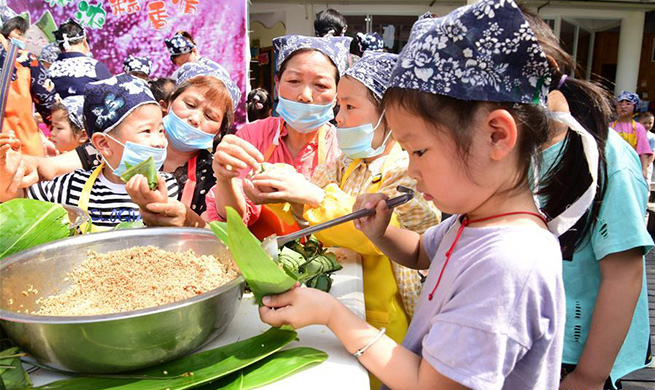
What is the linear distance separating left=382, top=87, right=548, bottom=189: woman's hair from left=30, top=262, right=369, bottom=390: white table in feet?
1.61

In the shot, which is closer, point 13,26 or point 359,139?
point 359,139

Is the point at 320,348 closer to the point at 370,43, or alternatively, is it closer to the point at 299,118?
the point at 299,118

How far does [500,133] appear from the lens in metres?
0.94

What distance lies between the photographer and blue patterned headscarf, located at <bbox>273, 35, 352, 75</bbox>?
223 cm

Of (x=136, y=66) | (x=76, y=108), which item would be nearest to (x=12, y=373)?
(x=76, y=108)

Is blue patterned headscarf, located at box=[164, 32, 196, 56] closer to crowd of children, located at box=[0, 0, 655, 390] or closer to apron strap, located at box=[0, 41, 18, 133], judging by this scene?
crowd of children, located at box=[0, 0, 655, 390]

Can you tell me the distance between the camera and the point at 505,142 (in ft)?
3.06

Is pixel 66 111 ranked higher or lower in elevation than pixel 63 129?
higher

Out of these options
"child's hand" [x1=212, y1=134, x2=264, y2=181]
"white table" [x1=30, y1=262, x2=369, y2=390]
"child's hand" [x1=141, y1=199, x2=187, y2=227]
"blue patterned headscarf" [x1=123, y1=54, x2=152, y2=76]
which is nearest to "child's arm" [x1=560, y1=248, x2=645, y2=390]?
"white table" [x1=30, y1=262, x2=369, y2=390]

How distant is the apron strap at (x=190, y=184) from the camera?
222cm

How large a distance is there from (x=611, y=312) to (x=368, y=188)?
33.0 inches

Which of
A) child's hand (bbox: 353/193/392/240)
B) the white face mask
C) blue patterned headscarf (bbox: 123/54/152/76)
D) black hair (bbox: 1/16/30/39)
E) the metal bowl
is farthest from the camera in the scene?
blue patterned headscarf (bbox: 123/54/152/76)

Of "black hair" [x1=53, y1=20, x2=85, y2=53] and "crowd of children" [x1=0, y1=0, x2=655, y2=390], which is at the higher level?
"black hair" [x1=53, y1=20, x2=85, y2=53]

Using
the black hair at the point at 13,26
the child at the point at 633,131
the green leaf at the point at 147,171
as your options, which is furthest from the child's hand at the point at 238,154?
the child at the point at 633,131
